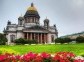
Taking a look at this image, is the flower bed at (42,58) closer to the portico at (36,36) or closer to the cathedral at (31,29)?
the cathedral at (31,29)

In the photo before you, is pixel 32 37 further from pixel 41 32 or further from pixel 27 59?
pixel 27 59

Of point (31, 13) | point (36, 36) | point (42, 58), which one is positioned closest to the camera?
point (42, 58)

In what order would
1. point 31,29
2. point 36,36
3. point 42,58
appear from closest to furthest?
1. point 42,58
2. point 31,29
3. point 36,36

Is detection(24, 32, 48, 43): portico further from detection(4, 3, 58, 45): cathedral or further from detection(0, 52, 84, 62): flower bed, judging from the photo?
detection(0, 52, 84, 62): flower bed

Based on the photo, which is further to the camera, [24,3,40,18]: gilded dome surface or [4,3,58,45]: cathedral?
[24,3,40,18]: gilded dome surface

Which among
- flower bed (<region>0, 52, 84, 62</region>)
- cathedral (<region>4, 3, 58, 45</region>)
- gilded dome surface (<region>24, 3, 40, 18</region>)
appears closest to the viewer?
flower bed (<region>0, 52, 84, 62</region>)

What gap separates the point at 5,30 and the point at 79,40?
120 ft

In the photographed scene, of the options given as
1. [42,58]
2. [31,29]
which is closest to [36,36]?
[31,29]

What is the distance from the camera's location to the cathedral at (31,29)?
9788 centimetres

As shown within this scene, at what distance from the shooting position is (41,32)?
98.4 m

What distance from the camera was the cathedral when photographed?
97875mm

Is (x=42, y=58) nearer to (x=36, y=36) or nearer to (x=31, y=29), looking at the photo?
(x=31, y=29)

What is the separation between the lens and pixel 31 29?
321 ft

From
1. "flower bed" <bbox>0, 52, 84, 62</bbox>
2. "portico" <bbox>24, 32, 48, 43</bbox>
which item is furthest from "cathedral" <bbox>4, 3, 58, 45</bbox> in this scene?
"flower bed" <bbox>0, 52, 84, 62</bbox>
